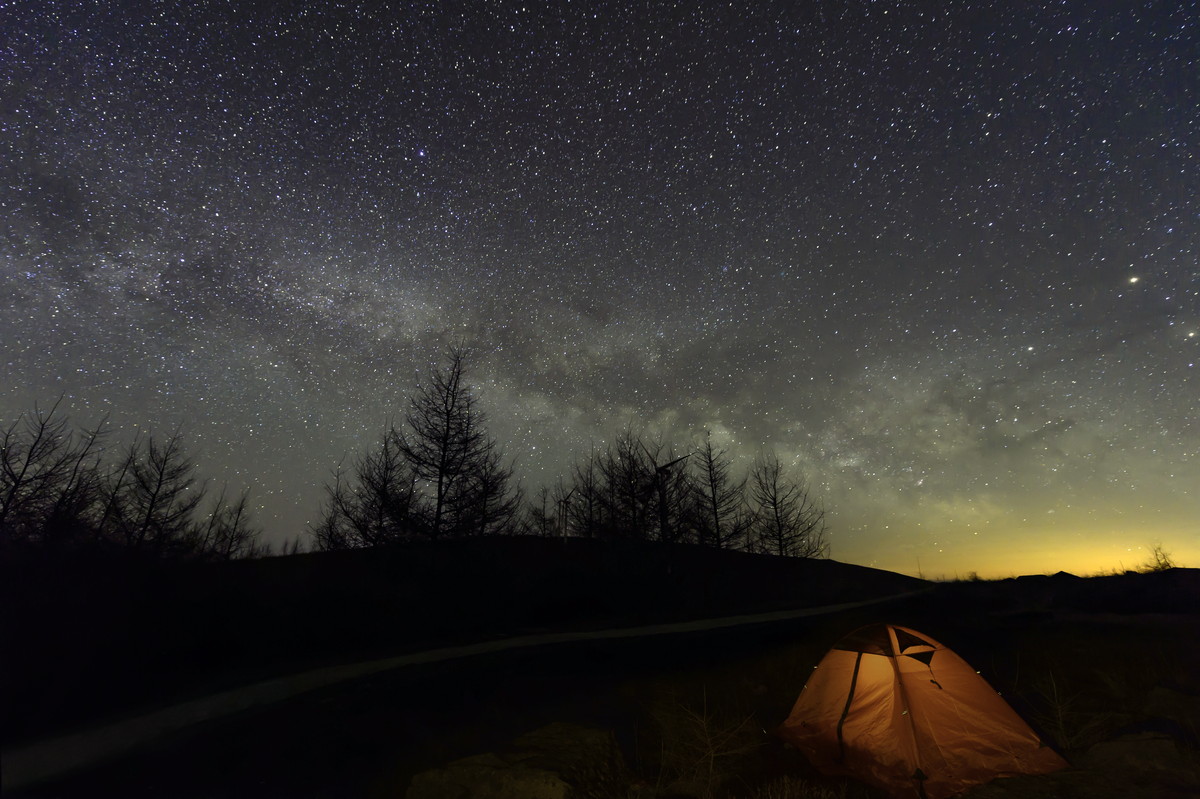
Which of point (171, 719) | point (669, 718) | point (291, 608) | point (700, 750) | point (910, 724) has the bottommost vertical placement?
point (700, 750)

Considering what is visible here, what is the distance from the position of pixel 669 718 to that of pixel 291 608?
12712 mm

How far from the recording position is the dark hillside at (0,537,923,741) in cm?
1094

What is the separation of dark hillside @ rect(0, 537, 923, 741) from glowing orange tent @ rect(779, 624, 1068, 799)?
448 inches

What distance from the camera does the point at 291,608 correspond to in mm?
17344

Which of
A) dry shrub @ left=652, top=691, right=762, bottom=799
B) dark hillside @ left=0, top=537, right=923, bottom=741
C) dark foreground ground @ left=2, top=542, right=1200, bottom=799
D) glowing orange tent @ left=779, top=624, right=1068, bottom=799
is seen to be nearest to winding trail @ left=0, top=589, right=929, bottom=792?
dark foreground ground @ left=2, top=542, right=1200, bottom=799

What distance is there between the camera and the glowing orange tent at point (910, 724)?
344 inches

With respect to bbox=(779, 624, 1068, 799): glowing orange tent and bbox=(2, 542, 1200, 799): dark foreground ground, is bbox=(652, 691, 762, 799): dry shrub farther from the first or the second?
bbox=(779, 624, 1068, 799): glowing orange tent

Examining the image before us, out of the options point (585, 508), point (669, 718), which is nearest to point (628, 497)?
point (585, 508)

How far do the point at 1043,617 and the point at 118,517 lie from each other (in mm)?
43815

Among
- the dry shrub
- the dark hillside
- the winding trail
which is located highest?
the dark hillside

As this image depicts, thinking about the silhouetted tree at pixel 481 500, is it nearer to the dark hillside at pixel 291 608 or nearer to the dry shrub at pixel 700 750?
the dark hillside at pixel 291 608

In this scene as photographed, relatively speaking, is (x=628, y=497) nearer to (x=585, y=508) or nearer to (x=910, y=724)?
(x=585, y=508)

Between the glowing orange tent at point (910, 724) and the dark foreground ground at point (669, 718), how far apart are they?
45 cm

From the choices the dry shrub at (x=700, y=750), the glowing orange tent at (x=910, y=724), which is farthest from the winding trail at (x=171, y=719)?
the glowing orange tent at (x=910, y=724)
